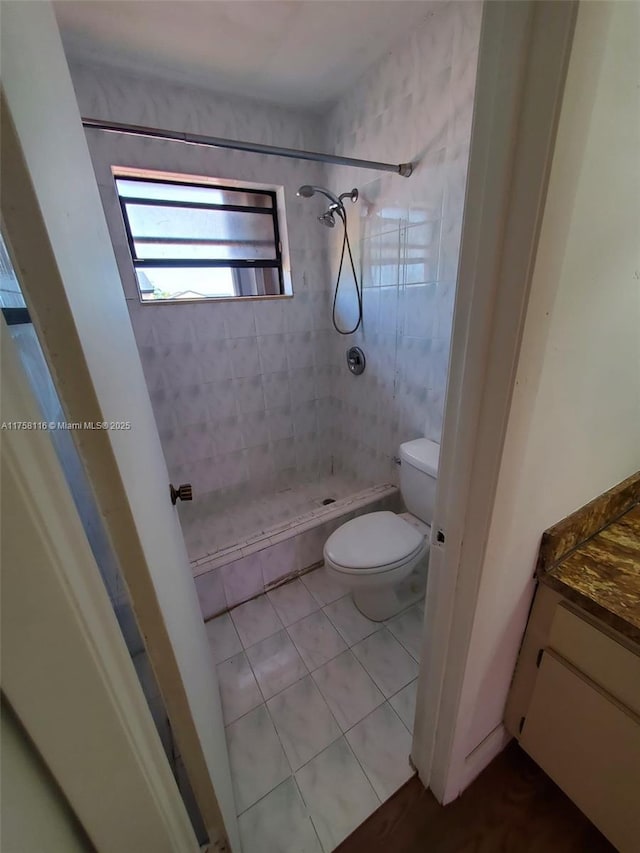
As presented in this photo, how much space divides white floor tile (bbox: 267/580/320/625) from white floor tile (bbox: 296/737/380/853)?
52 cm

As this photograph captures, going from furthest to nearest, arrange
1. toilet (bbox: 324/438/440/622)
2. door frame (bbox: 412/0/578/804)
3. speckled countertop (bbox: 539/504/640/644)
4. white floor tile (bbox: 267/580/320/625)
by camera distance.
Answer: white floor tile (bbox: 267/580/320/625)
toilet (bbox: 324/438/440/622)
speckled countertop (bbox: 539/504/640/644)
door frame (bbox: 412/0/578/804)

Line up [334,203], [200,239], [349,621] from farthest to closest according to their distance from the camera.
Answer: [200,239] < [334,203] < [349,621]

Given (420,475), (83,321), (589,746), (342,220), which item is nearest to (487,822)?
(589,746)

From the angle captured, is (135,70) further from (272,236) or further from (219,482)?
(219,482)

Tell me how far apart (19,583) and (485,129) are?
74cm

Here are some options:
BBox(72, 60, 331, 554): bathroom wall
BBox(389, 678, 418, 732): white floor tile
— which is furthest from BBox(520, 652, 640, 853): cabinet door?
BBox(72, 60, 331, 554): bathroom wall

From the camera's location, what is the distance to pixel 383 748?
1114 millimetres

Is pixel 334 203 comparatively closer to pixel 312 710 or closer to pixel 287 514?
pixel 287 514

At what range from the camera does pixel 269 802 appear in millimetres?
1011

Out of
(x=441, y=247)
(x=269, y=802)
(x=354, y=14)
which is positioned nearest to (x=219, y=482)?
(x=269, y=802)

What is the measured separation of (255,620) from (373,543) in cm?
70

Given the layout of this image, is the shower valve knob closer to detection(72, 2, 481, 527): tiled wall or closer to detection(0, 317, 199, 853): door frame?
detection(0, 317, 199, 853): door frame

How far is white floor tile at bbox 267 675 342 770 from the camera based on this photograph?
3.69 feet

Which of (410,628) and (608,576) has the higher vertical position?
(608,576)
